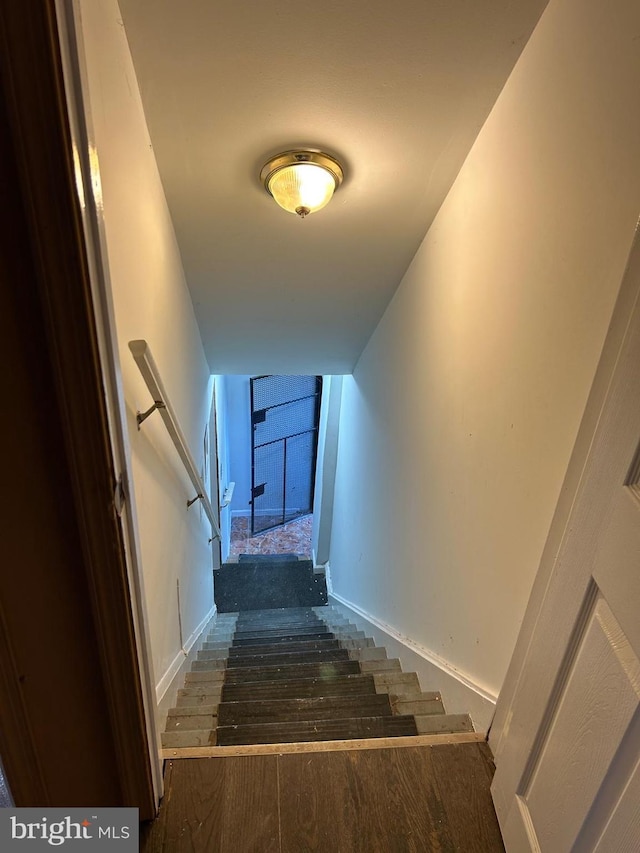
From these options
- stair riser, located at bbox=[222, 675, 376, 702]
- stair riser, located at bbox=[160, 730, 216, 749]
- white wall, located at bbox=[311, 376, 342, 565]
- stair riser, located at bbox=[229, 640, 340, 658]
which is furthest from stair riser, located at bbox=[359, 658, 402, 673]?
white wall, located at bbox=[311, 376, 342, 565]

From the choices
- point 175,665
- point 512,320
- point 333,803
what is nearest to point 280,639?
point 175,665

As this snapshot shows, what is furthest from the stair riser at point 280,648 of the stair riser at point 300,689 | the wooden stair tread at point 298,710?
the wooden stair tread at point 298,710

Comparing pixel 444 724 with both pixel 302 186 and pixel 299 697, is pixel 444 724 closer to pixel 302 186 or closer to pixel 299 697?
pixel 299 697

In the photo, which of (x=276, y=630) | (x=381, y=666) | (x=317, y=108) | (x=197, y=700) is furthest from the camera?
(x=276, y=630)

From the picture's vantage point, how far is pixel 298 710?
1603mm

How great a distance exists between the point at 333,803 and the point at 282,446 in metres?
5.17

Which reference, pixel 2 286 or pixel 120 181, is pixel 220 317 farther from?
pixel 2 286

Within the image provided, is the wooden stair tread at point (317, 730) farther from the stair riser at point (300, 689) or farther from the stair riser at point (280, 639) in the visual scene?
the stair riser at point (280, 639)

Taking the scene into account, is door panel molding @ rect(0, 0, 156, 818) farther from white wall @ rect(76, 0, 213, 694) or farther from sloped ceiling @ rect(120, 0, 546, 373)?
sloped ceiling @ rect(120, 0, 546, 373)

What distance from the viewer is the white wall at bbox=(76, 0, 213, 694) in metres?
0.92

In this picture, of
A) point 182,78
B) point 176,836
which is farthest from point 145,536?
point 182,78

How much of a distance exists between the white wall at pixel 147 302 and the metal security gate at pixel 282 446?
318cm

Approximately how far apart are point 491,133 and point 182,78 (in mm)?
818

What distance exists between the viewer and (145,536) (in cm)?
131
